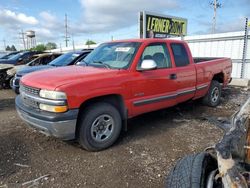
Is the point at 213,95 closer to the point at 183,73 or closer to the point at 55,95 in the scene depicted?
the point at 183,73

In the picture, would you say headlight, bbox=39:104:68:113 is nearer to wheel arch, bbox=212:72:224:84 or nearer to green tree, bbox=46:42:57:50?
wheel arch, bbox=212:72:224:84

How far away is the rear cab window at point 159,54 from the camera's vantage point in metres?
4.94

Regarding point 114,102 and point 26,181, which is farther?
point 114,102

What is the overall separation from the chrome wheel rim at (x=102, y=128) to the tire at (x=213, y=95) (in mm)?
3580

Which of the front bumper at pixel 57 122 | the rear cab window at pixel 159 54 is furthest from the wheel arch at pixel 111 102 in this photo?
the rear cab window at pixel 159 54

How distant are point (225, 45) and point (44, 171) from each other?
10.9m

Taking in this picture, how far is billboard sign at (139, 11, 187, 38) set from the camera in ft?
50.2

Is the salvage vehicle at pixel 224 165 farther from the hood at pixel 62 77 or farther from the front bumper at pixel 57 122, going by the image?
the hood at pixel 62 77

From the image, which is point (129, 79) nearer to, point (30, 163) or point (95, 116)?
point (95, 116)

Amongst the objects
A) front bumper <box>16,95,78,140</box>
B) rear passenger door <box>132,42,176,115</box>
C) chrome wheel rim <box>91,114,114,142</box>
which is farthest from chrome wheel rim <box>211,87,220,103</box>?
front bumper <box>16,95,78,140</box>

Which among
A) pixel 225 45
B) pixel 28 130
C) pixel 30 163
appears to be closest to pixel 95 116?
pixel 30 163

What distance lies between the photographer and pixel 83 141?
155 inches

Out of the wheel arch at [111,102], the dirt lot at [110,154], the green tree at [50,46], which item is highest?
the green tree at [50,46]

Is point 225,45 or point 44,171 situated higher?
point 225,45
